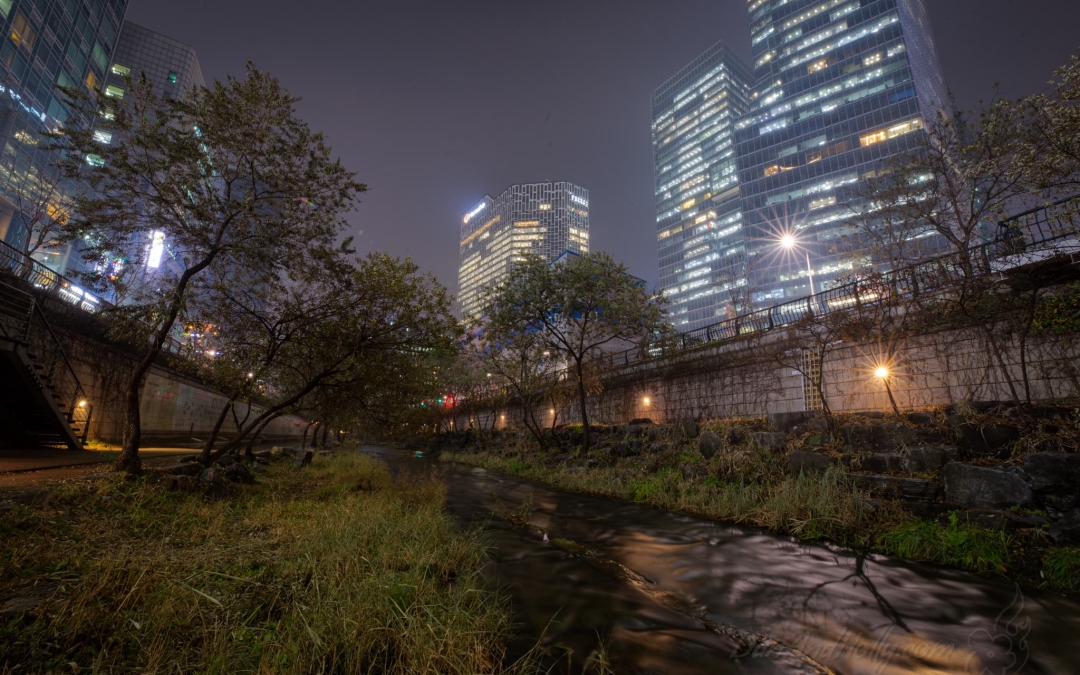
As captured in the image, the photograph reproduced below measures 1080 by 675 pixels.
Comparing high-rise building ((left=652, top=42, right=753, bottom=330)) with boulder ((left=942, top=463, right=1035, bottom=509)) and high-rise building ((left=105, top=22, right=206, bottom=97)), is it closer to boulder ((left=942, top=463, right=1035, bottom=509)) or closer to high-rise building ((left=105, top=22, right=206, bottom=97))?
boulder ((left=942, top=463, right=1035, bottom=509))

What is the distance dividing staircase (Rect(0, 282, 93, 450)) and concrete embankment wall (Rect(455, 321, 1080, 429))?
1121 inches

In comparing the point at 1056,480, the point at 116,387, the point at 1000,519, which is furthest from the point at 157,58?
the point at 1056,480

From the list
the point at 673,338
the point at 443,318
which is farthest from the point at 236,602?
the point at 673,338

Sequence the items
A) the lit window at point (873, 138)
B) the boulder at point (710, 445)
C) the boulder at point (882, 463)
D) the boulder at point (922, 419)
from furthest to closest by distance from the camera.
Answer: the lit window at point (873, 138) < the boulder at point (710, 445) < the boulder at point (922, 419) < the boulder at point (882, 463)

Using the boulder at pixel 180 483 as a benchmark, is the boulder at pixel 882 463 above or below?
above

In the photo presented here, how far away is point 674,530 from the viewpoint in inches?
444

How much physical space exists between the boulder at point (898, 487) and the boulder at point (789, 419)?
14.7 ft

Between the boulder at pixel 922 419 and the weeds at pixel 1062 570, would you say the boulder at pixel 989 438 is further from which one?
the weeds at pixel 1062 570

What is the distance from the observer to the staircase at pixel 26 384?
15.4m

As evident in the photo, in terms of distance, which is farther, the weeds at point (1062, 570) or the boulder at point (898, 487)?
the boulder at point (898, 487)

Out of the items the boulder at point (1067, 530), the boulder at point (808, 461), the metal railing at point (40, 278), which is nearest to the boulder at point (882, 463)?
the boulder at point (808, 461)

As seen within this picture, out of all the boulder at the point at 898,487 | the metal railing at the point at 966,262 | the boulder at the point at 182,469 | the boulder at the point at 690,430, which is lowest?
the boulder at the point at 898,487

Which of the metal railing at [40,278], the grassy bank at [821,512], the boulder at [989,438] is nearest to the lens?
the grassy bank at [821,512]

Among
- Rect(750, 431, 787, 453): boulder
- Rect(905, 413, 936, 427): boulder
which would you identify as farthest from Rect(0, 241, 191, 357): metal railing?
Rect(905, 413, 936, 427): boulder
